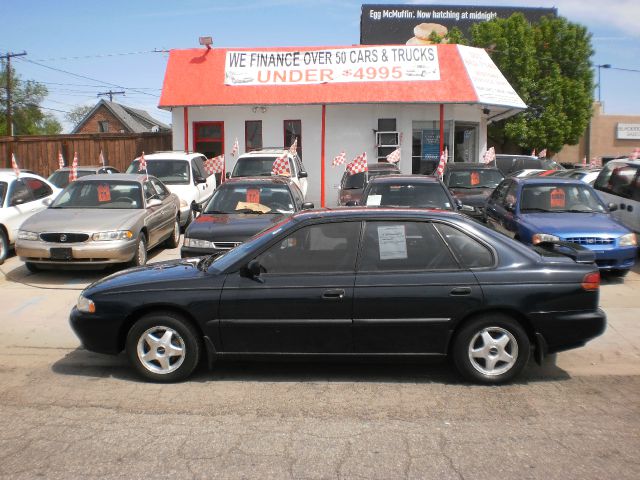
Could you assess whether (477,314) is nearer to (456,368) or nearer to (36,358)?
(456,368)

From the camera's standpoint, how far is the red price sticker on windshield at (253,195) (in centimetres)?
1048

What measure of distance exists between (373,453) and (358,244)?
1.86 meters

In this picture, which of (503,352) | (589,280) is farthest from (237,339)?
(589,280)

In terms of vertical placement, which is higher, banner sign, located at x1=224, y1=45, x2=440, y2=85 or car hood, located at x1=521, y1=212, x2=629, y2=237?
banner sign, located at x1=224, y1=45, x2=440, y2=85

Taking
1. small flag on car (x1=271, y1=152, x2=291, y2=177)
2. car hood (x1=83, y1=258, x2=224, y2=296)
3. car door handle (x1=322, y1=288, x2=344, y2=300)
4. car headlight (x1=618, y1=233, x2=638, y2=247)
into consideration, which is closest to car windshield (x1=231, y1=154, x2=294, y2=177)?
small flag on car (x1=271, y1=152, x2=291, y2=177)

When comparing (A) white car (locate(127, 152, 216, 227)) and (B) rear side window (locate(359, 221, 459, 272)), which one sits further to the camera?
(A) white car (locate(127, 152, 216, 227))

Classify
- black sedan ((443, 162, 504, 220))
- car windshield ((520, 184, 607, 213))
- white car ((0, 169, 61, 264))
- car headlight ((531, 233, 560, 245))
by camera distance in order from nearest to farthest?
car headlight ((531, 233, 560, 245)) < car windshield ((520, 184, 607, 213)) < white car ((0, 169, 61, 264)) < black sedan ((443, 162, 504, 220))

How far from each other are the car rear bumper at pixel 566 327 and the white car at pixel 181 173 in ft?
35.2

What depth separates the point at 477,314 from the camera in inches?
212

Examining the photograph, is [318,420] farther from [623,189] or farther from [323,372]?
[623,189]

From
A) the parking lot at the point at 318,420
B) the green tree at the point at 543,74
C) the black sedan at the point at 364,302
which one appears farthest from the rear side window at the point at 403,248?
the green tree at the point at 543,74

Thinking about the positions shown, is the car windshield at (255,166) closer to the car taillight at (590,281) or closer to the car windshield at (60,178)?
the car windshield at (60,178)

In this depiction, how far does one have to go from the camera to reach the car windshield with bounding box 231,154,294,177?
52.7 ft

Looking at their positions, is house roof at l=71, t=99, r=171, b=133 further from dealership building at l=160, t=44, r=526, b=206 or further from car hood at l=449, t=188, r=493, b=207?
car hood at l=449, t=188, r=493, b=207
